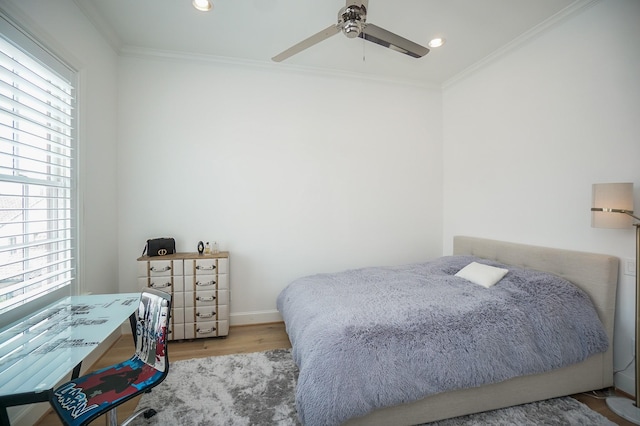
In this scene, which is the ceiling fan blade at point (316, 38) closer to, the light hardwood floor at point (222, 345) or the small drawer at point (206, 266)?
the small drawer at point (206, 266)

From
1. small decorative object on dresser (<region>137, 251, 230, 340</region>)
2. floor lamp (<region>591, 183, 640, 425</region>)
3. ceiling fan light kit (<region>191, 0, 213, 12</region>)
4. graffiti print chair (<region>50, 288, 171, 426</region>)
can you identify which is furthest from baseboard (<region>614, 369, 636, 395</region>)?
ceiling fan light kit (<region>191, 0, 213, 12</region>)

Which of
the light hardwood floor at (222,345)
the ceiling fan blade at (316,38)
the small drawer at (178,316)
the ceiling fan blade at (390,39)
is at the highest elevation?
the ceiling fan blade at (390,39)

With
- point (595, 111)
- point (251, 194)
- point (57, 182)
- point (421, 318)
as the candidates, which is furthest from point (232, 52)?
point (595, 111)

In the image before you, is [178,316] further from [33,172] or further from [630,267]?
[630,267]

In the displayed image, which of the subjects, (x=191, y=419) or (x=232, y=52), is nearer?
(x=191, y=419)

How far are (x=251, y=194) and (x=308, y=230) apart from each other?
822mm

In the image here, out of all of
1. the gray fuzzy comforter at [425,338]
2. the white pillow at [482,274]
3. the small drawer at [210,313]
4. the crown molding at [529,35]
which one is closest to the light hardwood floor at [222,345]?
the small drawer at [210,313]

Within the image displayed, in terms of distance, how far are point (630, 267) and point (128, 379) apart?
135 inches

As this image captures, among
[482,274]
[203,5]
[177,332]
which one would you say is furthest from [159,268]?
[482,274]

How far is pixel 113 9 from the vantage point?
7.54 feet

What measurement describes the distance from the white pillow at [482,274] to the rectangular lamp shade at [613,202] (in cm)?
76

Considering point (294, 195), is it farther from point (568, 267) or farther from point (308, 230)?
point (568, 267)

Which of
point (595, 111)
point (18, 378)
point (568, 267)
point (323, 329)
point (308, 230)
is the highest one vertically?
point (595, 111)

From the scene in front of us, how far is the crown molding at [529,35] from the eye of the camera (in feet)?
7.38
